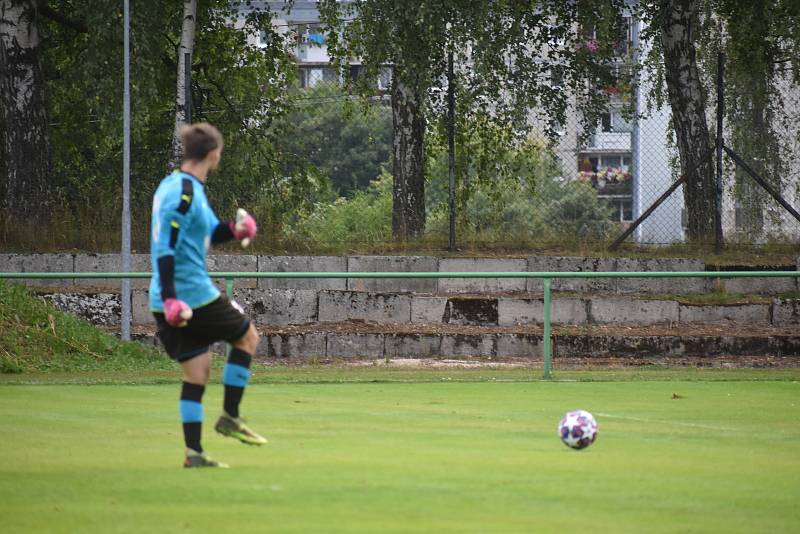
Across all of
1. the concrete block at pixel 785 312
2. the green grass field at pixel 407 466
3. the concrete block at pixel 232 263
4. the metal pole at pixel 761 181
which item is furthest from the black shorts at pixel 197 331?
the metal pole at pixel 761 181

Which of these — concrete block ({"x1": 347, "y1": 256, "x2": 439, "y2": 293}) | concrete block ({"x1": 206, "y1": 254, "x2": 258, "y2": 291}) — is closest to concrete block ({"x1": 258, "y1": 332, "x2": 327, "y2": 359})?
concrete block ({"x1": 347, "y1": 256, "x2": 439, "y2": 293})

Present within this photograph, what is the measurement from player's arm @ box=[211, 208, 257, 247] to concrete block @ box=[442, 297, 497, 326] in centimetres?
1229

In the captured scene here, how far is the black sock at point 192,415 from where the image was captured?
7949mm

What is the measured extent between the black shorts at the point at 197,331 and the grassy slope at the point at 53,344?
9.61 meters

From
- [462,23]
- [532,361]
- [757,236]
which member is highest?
[462,23]

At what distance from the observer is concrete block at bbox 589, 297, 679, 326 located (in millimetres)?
20484

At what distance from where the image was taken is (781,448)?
363 inches

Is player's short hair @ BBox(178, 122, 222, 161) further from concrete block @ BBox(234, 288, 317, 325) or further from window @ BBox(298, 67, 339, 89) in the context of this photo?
window @ BBox(298, 67, 339, 89)

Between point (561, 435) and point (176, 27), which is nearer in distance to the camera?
point (561, 435)

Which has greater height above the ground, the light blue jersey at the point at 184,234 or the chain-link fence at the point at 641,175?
the chain-link fence at the point at 641,175

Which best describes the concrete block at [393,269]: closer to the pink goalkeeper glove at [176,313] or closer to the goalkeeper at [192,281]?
the goalkeeper at [192,281]

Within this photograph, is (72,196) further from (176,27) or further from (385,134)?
(385,134)

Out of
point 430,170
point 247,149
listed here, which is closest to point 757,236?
point 430,170

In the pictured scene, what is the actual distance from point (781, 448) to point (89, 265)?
591 inches
